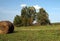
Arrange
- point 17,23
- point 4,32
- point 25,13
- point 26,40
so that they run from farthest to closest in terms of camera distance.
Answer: point 25,13
point 17,23
point 4,32
point 26,40

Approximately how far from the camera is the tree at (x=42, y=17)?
55219 mm

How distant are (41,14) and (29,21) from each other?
661 centimetres

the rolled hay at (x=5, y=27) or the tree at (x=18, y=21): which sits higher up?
the rolled hay at (x=5, y=27)

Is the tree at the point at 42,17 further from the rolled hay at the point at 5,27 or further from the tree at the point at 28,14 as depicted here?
the rolled hay at the point at 5,27

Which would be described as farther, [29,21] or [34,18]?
[34,18]

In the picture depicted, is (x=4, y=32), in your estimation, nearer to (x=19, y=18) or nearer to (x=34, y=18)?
(x=19, y=18)

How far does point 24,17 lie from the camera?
2094 inches

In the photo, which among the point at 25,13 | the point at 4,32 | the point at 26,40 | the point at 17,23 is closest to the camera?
the point at 26,40

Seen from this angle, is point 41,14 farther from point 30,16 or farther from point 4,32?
point 4,32

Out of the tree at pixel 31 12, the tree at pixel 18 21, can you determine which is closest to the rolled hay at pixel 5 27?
the tree at pixel 18 21

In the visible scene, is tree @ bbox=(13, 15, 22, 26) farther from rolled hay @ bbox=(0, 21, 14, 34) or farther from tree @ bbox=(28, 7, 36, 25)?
rolled hay @ bbox=(0, 21, 14, 34)

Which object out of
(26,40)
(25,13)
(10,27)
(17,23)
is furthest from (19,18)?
(26,40)

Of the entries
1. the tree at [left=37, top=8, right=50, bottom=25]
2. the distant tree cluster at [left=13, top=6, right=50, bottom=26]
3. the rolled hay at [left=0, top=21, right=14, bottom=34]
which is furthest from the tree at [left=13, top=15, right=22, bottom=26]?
the rolled hay at [left=0, top=21, right=14, bottom=34]

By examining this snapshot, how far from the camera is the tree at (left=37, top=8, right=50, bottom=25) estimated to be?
5522cm
